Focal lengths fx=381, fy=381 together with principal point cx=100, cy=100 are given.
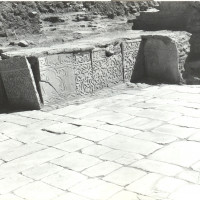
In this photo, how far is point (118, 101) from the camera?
6.29 meters

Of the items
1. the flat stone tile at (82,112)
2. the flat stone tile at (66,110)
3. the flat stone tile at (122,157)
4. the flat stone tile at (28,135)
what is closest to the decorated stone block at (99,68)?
the flat stone tile at (66,110)

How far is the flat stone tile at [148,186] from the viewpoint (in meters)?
3.17

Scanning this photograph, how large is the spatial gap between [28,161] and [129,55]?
154 inches

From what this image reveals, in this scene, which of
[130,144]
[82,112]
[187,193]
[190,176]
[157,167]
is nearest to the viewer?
[187,193]

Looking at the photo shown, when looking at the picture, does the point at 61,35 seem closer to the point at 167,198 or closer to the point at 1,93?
the point at 1,93

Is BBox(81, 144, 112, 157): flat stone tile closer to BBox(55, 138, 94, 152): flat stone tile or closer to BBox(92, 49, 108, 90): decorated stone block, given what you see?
BBox(55, 138, 94, 152): flat stone tile

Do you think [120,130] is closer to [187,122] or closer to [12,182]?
[187,122]

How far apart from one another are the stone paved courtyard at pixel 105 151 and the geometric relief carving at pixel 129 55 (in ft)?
3.77

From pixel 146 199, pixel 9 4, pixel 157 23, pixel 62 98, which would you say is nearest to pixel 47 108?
pixel 62 98

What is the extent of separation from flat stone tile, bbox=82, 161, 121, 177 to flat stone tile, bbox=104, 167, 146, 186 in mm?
73

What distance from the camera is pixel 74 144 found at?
176 inches

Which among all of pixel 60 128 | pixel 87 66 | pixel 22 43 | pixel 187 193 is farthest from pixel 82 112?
pixel 187 193

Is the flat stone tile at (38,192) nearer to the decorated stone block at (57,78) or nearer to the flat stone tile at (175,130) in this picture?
the flat stone tile at (175,130)

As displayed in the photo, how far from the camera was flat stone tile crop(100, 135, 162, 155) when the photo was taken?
13.7 ft
